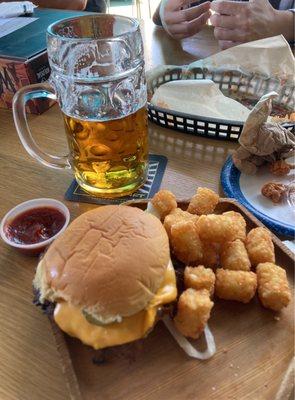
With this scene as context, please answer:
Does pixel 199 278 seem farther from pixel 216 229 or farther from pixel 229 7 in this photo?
pixel 229 7

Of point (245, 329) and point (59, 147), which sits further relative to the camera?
point (59, 147)

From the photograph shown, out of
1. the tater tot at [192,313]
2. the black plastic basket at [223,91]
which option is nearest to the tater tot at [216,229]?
the tater tot at [192,313]

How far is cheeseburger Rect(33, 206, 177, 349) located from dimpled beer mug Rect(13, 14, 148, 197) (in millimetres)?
237

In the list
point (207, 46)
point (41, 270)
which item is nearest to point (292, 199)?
point (41, 270)

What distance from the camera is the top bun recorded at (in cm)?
52

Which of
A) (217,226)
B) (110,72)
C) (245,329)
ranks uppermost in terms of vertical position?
(110,72)

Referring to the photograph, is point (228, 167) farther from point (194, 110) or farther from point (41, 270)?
point (41, 270)

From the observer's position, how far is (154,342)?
58 centimetres

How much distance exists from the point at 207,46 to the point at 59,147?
884 millimetres

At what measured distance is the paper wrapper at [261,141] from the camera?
82cm

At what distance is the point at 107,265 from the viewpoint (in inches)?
21.2

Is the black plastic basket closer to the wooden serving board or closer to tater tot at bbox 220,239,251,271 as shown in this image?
tater tot at bbox 220,239,251,271

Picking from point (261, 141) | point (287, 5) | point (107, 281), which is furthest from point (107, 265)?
point (287, 5)

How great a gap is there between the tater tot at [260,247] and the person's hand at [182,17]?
1.18 metres
